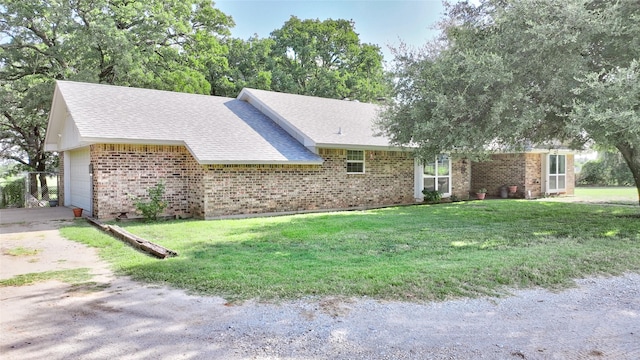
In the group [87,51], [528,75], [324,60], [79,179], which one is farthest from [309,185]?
[324,60]

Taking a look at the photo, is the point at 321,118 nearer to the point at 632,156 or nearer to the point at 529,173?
the point at 632,156

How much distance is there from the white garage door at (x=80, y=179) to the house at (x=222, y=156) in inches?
1.4

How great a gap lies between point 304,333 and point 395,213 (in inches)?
379

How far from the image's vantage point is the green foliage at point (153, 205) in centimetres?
1134

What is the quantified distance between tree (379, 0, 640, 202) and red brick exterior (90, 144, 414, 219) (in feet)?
15.3

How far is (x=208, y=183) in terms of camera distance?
39.1ft

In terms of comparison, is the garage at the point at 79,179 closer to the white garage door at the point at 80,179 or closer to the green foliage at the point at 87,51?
the white garage door at the point at 80,179

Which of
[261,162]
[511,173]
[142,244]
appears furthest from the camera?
[511,173]

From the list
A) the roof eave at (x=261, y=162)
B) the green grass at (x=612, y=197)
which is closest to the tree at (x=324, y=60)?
the green grass at (x=612, y=197)

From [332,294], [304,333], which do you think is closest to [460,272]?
[332,294]

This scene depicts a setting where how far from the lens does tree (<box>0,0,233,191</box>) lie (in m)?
19.4

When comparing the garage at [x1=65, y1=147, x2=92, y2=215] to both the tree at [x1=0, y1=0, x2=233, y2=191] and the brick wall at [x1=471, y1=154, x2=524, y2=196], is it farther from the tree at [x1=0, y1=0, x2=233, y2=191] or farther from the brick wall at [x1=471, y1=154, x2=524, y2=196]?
the brick wall at [x1=471, y1=154, x2=524, y2=196]

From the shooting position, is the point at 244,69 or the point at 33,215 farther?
the point at 244,69

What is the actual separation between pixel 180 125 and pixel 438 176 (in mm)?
10764
